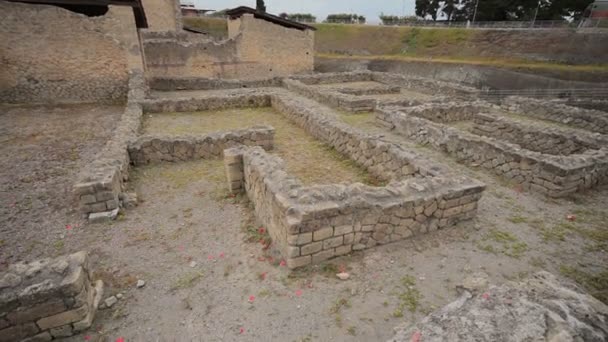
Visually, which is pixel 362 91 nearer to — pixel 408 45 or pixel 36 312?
pixel 36 312

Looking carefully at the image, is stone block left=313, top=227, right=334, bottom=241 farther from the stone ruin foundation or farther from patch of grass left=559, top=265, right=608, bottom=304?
patch of grass left=559, top=265, right=608, bottom=304

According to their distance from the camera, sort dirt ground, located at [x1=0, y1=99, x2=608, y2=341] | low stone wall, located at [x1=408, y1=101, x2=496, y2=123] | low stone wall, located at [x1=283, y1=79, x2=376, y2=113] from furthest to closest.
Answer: low stone wall, located at [x1=283, y1=79, x2=376, y2=113] < low stone wall, located at [x1=408, y1=101, x2=496, y2=123] < dirt ground, located at [x1=0, y1=99, x2=608, y2=341]

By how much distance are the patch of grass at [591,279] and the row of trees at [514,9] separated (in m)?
48.9

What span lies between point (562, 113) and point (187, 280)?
14.0 m

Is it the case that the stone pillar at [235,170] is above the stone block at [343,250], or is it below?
above

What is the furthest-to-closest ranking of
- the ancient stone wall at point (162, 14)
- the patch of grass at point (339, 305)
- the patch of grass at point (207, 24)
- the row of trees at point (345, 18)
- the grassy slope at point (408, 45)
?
the row of trees at point (345, 18), the patch of grass at point (207, 24), the grassy slope at point (408, 45), the ancient stone wall at point (162, 14), the patch of grass at point (339, 305)

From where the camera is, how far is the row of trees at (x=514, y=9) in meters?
39.5

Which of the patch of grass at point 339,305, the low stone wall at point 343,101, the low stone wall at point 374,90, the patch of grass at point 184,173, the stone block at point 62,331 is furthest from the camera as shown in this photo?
the low stone wall at point 374,90

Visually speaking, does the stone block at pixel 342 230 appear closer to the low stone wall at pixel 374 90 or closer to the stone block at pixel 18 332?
the stone block at pixel 18 332

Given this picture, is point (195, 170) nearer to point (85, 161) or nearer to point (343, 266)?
point (85, 161)

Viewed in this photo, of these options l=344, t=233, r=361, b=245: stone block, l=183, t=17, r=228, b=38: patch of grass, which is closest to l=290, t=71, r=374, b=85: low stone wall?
l=344, t=233, r=361, b=245: stone block

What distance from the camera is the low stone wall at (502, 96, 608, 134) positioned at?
1051cm

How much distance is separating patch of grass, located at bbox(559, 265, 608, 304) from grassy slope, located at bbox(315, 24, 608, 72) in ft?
106

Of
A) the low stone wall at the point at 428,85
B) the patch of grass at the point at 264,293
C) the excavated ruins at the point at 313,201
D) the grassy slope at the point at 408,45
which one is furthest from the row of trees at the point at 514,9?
the patch of grass at the point at 264,293
